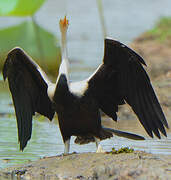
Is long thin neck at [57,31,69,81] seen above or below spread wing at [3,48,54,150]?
above

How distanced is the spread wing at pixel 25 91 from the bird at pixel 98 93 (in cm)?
1

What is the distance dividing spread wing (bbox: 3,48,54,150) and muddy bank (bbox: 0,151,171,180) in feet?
3.52

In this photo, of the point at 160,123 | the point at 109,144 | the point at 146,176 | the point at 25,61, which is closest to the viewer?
the point at 146,176

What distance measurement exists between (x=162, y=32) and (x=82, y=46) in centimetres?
334

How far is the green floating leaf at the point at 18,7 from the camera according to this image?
8766mm

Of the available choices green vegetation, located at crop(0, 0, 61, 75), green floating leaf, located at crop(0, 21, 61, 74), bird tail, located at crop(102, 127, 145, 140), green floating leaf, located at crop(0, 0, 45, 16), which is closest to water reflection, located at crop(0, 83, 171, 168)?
bird tail, located at crop(102, 127, 145, 140)

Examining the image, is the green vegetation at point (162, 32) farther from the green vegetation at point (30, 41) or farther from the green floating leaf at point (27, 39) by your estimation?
the green floating leaf at point (27, 39)

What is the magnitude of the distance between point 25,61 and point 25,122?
79 centimetres

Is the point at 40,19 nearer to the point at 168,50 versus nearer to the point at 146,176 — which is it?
the point at 168,50

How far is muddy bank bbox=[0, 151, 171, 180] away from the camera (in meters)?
5.81

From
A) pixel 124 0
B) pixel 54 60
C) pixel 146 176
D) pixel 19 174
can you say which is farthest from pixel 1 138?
pixel 124 0

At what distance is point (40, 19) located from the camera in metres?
20.5

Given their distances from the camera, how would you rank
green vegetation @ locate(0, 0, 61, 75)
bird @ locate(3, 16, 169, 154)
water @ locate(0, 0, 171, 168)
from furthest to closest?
green vegetation @ locate(0, 0, 61, 75) < water @ locate(0, 0, 171, 168) < bird @ locate(3, 16, 169, 154)

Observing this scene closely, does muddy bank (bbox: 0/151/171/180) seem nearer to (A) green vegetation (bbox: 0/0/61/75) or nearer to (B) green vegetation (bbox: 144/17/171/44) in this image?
(A) green vegetation (bbox: 0/0/61/75)
